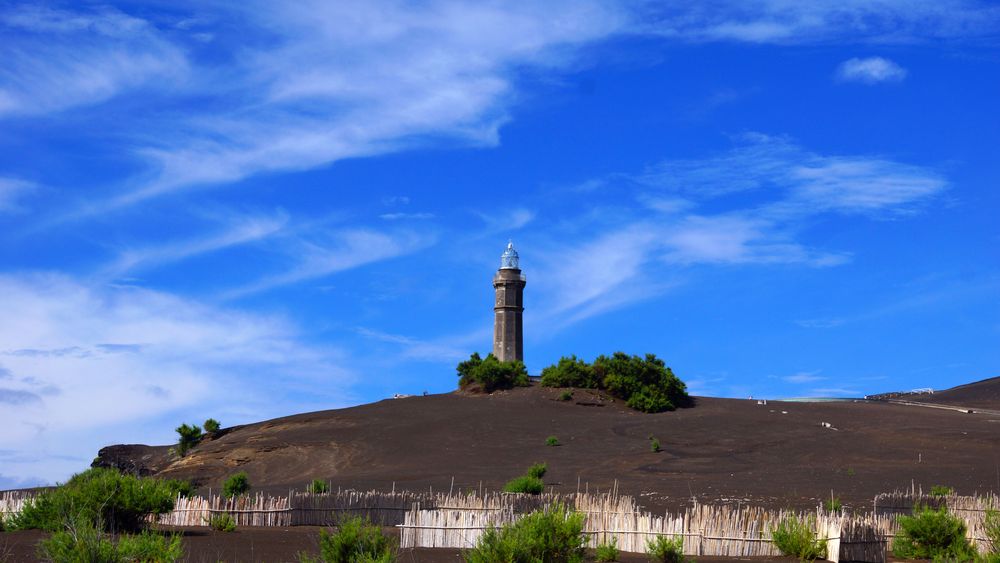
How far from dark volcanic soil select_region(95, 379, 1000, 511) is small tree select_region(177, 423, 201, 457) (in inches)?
28.4

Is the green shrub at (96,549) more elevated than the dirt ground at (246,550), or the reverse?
the green shrub at (96,549)

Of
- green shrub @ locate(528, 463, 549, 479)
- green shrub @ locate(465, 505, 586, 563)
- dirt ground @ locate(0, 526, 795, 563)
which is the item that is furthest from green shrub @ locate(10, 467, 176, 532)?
green shrub @ locate(528, 463, 549, 479)

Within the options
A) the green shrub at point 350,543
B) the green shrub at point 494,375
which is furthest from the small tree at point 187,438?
the green shrub at point 350,543

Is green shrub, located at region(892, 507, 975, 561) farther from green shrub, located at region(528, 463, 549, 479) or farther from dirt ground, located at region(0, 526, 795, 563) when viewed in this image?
green shrub, located at region(528, 463, 549, 479)

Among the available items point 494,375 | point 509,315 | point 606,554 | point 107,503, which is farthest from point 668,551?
point 509,315

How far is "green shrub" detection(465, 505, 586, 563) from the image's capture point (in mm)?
14719

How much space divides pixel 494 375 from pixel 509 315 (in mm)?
5886

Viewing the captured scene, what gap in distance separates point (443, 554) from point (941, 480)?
20300 millimetres

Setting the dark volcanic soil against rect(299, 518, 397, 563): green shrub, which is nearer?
rect(299, 518, 397, 563): green shrub

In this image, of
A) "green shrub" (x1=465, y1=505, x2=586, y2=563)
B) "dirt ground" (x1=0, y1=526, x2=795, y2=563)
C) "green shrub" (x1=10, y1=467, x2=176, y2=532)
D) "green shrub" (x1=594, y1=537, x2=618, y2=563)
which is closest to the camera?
"green shrub" (x1=465, y1=505, x2=586, y2=563)

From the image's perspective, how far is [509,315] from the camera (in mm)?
63281

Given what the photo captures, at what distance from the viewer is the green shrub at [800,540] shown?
1773cm

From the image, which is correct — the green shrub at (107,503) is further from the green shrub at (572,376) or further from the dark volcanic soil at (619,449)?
the green shrub at (572,376)

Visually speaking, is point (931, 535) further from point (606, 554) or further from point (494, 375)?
point (494, 375)
